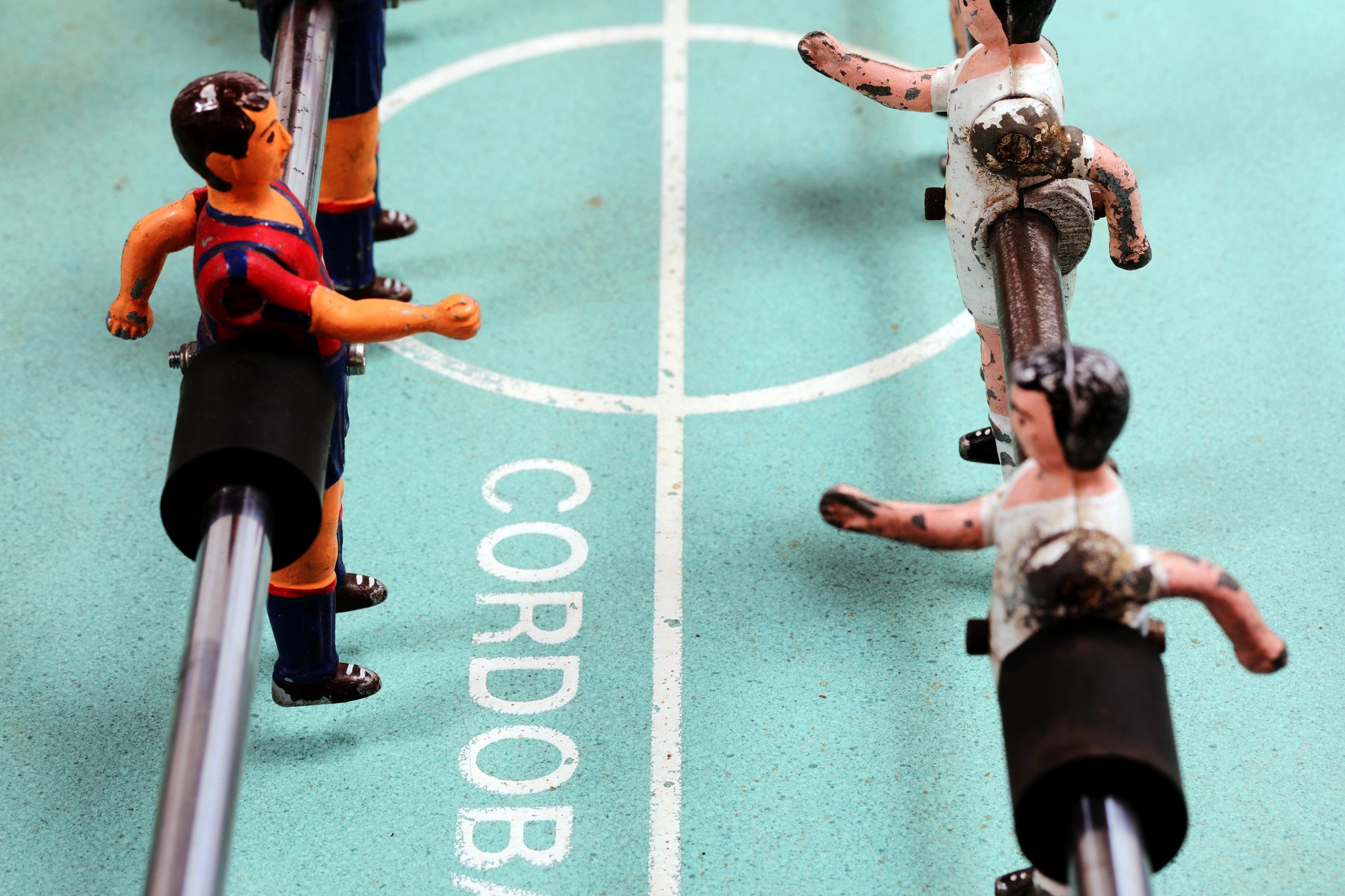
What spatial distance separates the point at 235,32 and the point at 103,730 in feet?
10.6

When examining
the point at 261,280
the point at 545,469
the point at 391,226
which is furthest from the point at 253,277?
the point at 391,226

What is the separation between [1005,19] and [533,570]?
1674mm

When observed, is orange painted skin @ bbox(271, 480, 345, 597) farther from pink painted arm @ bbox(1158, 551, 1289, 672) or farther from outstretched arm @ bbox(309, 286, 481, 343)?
pink painted arm @ bbox(1158, 551, 1289, 672)

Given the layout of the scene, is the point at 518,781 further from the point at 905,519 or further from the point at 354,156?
the point at 354,156

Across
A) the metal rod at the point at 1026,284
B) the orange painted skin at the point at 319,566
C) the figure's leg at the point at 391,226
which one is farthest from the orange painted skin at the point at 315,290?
the figure's leg at the point at 391,226

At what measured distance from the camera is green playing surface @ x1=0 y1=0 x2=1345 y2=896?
9.82 feet

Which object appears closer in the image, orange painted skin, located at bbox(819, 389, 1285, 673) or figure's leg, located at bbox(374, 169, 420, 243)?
orange painted skin, located at bbox(819, 389, 1285, 673)

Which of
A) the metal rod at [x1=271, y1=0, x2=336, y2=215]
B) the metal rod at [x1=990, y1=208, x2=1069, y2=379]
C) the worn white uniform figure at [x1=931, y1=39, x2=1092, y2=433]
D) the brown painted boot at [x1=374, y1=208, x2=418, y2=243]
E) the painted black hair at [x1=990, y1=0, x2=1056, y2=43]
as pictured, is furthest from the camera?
the brown painted boot at [x1=374, y1=208, x2=418, y2=243]

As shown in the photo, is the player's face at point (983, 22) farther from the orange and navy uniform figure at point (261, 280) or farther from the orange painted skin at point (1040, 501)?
the orange and navy uniform figure at point (261, 280)

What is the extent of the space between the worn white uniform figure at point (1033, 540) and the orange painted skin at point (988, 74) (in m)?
0.83

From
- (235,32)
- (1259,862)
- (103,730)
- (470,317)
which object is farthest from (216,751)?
(235,32)

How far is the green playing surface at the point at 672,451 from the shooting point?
299cm

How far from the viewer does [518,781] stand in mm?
3062

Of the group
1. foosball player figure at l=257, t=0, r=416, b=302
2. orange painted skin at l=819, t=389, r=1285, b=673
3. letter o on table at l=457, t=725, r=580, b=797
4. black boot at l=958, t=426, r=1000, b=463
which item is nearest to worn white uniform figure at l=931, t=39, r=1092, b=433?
orange painted skin at l=819, t=389, r=1285, b=673
